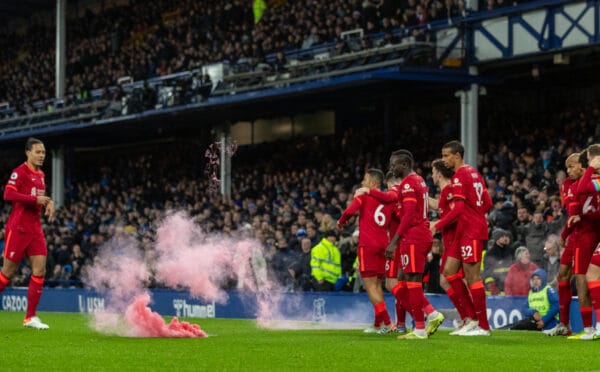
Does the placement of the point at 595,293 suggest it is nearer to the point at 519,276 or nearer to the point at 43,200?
the point at 519,276

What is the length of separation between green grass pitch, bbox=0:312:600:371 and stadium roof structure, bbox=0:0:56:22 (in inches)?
1401

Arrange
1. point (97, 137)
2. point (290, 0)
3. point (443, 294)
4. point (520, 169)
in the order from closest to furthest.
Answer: point (443, 294) → point (520, 169) → point (290, 0) → point (97, 137)

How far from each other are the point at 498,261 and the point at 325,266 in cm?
371

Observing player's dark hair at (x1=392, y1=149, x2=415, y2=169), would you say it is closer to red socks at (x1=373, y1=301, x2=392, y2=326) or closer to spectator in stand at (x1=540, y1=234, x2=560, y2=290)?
red socks at (x1=373, y1=301, x2=392, y2=326)

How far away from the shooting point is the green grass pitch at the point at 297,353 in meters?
9.73

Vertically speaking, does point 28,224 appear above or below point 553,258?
above

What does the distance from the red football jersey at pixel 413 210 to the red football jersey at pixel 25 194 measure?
4917 millimetres

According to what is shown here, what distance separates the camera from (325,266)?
2128 cm

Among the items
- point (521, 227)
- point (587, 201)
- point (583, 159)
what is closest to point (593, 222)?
point (587, 201)

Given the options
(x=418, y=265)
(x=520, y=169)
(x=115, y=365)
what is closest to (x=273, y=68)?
(x=520, y=169)

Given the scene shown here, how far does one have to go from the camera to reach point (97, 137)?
41281mm

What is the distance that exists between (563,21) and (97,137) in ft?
68.6

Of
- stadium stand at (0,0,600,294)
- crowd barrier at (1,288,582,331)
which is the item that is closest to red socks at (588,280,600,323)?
crowd barrier at (1,288,582,331)

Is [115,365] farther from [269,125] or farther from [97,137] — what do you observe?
[97,137]
